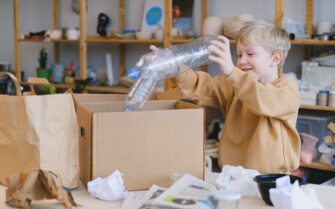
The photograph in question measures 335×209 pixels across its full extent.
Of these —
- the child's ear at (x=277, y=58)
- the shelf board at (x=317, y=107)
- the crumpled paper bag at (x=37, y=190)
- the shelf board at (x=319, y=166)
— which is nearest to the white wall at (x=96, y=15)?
the shelf board at (x=317, y=107)

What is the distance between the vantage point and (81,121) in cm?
154

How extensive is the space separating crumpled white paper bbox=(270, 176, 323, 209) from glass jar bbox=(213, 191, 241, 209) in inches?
3.6

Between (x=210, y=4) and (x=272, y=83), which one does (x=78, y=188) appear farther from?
(x=210, y=4)

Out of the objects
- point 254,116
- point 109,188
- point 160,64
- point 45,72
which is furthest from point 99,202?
point 45,72

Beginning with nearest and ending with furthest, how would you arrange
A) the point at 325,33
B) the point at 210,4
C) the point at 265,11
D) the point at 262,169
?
the point at 262,169 < the point at 325,33 < the point at 265,11 < the point at 210,4

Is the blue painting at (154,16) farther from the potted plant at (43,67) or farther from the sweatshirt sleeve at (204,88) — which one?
the sweatshirt sleeve at (204,88)

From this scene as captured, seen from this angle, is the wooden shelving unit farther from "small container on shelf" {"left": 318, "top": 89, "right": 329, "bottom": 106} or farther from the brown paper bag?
the brown paper bag

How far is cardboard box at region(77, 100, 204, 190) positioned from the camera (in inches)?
56.5

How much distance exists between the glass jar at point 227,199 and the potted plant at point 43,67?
137 inches

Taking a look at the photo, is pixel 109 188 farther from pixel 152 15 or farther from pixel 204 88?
pixel 152 15

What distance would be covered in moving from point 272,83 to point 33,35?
3.19m

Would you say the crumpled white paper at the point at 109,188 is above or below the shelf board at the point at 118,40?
below

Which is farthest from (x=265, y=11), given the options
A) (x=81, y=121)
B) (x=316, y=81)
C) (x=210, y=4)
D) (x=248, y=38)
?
(x=81, y=121)

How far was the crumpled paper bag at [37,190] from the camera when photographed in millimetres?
1290
